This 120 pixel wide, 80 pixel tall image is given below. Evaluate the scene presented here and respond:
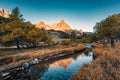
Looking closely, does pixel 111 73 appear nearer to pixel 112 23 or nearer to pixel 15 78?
pixel 15 78

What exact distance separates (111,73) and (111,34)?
55356mm

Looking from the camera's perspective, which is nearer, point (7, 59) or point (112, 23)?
point (7, 59)

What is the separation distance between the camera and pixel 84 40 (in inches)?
7672

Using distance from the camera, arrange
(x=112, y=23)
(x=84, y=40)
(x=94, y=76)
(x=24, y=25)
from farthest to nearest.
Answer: (x=84, y=40) → (x=24, y=25) → (x=112, y=23) → (x=94, y=76)

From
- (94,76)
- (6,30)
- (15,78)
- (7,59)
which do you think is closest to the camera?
(94,76)

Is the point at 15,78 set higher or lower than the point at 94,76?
lower

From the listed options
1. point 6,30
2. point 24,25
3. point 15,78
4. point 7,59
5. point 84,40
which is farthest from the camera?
point 84,40

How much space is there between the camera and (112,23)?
69750 mm

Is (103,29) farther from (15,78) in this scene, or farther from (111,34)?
(15,78)

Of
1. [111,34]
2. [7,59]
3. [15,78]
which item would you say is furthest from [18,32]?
[15,78]

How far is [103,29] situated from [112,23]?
4456mm

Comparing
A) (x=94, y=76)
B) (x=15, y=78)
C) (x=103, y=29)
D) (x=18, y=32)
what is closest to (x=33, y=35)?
(x=18, y=32)

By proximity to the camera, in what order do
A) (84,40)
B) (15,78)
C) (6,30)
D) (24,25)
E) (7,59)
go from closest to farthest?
(15,78) → (7,59) → (6,30) → (24,25) → (84,40)

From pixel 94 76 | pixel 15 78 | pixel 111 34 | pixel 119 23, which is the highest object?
pixel 119 23
